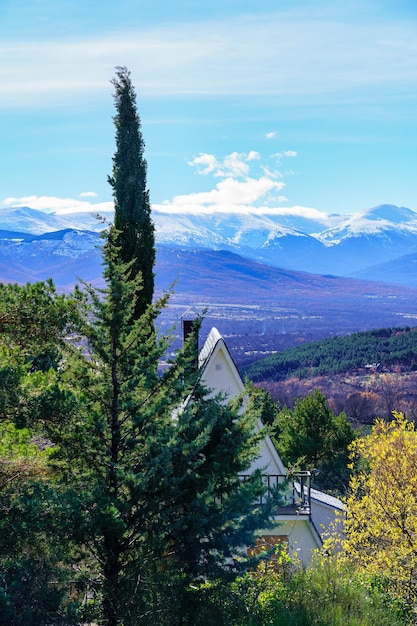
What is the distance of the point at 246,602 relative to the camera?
391 inches

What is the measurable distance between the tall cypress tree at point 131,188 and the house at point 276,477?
2.35m

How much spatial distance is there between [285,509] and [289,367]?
366ft

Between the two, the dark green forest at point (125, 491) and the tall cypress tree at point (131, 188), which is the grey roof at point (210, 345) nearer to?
the tall cypress tree at point (131, 188)

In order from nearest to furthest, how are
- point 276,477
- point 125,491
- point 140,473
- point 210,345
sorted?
point 140,473 < point 125,491 < point 276,477 < point 210,345

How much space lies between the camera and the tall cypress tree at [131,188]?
18.4 m

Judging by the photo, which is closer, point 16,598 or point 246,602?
point 16,598

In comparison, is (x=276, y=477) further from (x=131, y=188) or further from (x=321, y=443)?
(x=321, y=443)

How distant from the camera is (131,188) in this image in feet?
61.4

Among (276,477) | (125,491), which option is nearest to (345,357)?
(276,477)

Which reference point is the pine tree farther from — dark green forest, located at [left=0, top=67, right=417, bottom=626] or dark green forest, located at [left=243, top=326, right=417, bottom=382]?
dark green forest, located at [left=243, top=326, right=417, bottom=382]

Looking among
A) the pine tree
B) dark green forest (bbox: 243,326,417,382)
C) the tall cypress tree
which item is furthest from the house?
dark green forest (bbox: 243,326,417,382)

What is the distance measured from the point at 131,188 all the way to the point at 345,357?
109 metres

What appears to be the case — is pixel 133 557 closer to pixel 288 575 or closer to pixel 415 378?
pixel 288 575

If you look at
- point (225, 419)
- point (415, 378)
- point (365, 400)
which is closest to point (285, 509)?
point (225, 419)
